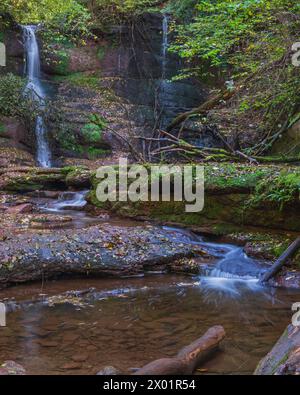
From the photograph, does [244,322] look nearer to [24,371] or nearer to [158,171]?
[24,371]

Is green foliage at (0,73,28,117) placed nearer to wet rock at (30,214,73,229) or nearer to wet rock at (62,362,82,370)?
wet rock at (30,214,73,229)

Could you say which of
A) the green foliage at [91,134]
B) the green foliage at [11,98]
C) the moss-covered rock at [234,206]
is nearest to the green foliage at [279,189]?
the moss-covered rock at [234,206]

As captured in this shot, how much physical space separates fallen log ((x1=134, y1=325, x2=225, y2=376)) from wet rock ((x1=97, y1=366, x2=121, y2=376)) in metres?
0.26

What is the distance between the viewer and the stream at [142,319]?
12.2 ft

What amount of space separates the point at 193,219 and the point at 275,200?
163 cm

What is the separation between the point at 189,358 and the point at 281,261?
2.97 metres

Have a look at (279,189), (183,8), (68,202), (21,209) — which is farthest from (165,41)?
(279,189)

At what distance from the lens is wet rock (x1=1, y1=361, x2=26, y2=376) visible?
126 inches

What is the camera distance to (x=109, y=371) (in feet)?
10.8

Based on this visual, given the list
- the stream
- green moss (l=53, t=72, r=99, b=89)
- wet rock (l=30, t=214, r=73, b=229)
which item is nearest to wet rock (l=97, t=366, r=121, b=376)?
the stream

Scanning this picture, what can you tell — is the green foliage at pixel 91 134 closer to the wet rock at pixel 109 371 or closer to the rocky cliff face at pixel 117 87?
the rocky cliff face at pixel 117 87

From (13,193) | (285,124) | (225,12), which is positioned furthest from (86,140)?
(225,12)

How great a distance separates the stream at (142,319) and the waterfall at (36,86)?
10.7 meters
